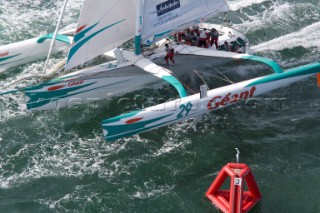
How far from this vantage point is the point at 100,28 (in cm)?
1504

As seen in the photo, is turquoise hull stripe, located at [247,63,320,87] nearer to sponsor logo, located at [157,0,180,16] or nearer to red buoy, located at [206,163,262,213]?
red buoy, located at [206,163,262,213]

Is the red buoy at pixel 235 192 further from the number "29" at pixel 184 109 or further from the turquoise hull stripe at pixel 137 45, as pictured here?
the turquoise hull stripe at pixel 137 45

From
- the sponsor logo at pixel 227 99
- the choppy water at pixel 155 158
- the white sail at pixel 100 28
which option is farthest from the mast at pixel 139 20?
the sponsor logo at pixel 227 99

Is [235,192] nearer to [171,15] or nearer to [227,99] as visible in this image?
[227,99]

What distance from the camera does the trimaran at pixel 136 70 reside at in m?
13.7

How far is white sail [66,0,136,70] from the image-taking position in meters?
14.6

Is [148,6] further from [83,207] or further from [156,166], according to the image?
[83,207]

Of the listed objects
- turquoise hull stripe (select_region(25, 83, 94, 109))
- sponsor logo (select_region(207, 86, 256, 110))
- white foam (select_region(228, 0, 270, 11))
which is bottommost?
sponsor logo (select_region(207, 86, 256, 110))

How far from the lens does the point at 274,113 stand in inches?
622

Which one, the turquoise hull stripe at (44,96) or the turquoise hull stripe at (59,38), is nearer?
the turquoise hull stripe at (44,96)

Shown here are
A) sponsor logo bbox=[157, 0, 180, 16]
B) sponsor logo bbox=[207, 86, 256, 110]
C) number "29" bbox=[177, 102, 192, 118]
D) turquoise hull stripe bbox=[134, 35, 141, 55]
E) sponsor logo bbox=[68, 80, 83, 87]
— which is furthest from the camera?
sponsor logo bbox=[157, 0, 180, 16]

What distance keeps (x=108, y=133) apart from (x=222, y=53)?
5414mm

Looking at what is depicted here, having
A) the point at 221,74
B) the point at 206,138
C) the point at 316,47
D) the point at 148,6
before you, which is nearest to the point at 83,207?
the point at 206,138

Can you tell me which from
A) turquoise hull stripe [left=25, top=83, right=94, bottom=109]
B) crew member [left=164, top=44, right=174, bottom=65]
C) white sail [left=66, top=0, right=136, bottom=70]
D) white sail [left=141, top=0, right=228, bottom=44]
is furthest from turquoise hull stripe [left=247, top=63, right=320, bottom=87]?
turquoise hull stripe [left=25, top=83, right=94, bottom=109]
